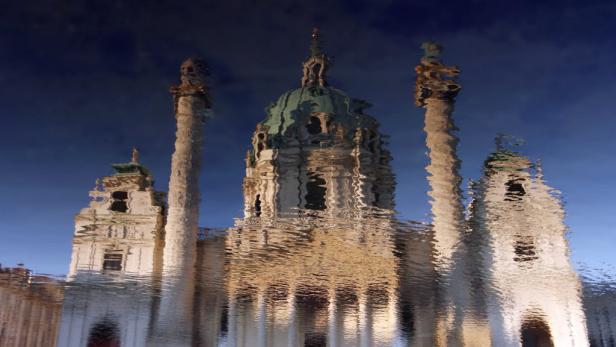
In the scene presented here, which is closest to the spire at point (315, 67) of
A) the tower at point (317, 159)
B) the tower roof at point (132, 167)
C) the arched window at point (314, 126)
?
the tower at point (317, 159)

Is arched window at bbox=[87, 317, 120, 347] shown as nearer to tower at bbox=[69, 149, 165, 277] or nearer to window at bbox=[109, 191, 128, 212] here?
tower at bbox=[69, 149, 165, 277]

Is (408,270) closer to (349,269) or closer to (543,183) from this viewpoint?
(349,269)

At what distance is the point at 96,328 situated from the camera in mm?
32844

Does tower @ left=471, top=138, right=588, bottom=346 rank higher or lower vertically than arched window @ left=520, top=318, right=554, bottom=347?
higher

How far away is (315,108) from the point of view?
145 ft

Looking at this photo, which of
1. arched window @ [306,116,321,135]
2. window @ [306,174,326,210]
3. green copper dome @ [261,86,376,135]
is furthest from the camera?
green copper dome @ [261,86,376,135]

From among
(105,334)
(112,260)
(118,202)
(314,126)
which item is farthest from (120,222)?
(314,126)

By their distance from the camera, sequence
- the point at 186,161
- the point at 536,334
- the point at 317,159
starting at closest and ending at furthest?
1. the point at 186,161
2. the point at 536,334
3. the point at 317,159

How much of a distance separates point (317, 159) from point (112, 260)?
15421 millimetres

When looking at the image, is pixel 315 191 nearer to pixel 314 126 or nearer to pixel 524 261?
pixel 314 126

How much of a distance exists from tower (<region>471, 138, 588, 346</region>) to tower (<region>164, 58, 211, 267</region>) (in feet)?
43.4

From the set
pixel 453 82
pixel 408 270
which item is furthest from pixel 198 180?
pixel 453 82

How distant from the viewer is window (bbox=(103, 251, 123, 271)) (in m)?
32.5

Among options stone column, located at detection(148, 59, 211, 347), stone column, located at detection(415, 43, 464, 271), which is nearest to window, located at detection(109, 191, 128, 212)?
stone column, located at detection(148, 59, 211, 347)
